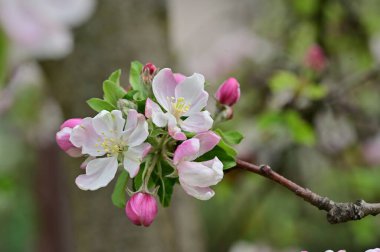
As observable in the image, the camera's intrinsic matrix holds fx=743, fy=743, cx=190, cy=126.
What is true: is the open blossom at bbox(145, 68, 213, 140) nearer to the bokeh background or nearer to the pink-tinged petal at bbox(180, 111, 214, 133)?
the pink-tinged petal at bbox(180, 111, 214, 133)

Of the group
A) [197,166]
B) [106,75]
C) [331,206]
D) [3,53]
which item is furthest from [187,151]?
[106,75]

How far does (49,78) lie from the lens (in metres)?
1.50

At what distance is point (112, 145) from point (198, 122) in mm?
69

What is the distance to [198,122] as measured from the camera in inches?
22.4

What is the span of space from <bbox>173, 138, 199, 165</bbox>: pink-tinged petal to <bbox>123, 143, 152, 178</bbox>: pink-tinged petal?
0.08 feet

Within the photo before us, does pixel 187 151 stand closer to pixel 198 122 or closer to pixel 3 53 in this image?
pixel 198 122

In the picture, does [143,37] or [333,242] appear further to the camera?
[333,242]

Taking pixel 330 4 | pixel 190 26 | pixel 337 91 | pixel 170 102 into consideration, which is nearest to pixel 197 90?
pixel 170 102

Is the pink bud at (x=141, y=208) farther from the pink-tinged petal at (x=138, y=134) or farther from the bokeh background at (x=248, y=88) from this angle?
the bokeh background at (x=248, y=88)

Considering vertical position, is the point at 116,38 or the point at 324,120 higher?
the point at 116,38

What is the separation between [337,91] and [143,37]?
0.43 metres

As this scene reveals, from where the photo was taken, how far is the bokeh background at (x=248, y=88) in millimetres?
1287

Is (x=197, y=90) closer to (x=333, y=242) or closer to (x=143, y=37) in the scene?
(x=143, y=37)

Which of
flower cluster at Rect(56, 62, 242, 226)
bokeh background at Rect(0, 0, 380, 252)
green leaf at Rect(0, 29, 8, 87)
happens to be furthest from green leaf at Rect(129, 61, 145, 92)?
green leaf at Rect(0, 29, 8, 87)
